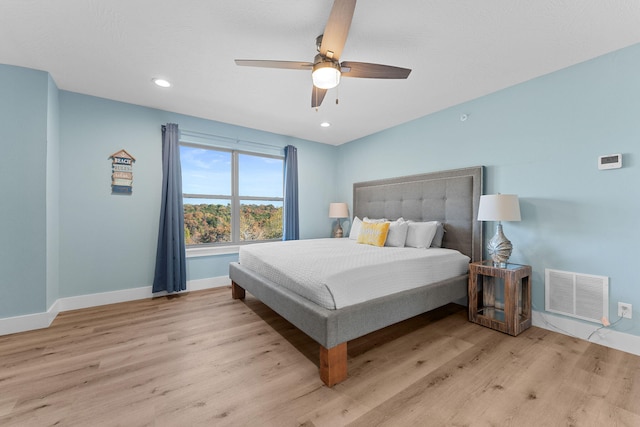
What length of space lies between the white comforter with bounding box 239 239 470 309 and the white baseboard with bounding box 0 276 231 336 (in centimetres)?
129

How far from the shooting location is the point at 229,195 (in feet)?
13.4

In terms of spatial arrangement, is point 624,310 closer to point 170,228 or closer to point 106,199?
point 170,228

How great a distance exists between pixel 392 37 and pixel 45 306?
13.1 feet

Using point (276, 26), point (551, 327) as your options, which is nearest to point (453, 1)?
point (276, 26)

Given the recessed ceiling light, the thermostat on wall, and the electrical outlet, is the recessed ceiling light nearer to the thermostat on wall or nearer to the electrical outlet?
the thermostat on wall

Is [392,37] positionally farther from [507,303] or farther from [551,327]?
[551,327]

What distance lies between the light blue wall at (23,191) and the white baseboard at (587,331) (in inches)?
192

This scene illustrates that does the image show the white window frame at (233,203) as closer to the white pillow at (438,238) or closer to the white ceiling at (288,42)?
the white ceiling at (288,42)

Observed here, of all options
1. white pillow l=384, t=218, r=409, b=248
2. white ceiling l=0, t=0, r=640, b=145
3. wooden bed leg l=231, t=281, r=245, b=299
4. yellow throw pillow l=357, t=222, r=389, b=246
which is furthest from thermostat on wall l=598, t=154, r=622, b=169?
wooden bed leg l=231, t=281, r=245, b=299

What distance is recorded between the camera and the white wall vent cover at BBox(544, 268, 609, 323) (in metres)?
2.13

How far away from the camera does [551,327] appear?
2.39 meters

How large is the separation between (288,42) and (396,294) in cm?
223

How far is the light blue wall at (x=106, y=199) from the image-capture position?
2914 mm

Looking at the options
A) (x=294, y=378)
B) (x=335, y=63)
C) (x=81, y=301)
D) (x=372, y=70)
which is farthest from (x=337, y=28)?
(x=81, y=301)
